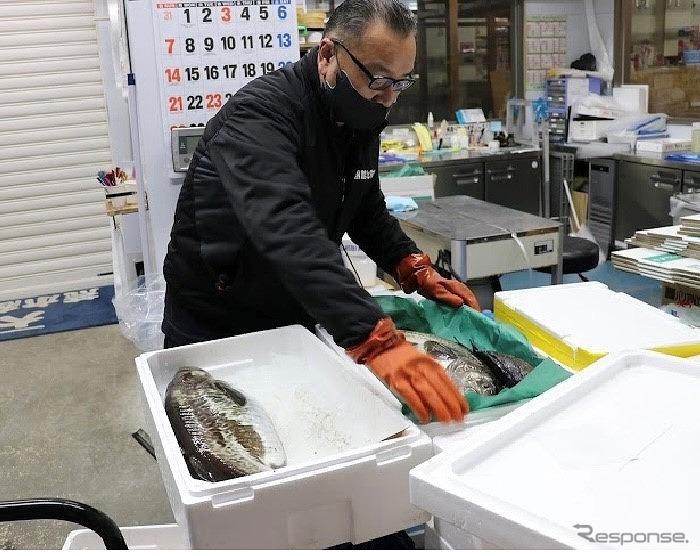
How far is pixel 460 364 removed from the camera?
4.85ft

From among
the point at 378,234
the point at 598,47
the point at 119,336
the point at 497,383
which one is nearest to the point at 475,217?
the point at 378,234

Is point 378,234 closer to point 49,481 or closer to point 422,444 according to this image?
point 422,444

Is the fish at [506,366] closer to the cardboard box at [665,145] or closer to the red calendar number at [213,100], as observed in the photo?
the red calendar number at [213,100]

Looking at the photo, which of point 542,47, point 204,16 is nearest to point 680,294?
point 204,16

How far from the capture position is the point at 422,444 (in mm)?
1108

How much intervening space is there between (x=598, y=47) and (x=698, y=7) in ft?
3.53

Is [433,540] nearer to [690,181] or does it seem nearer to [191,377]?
[191,377]

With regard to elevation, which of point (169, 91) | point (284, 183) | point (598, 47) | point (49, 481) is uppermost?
point (598, 47)

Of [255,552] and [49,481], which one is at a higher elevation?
[255,552]

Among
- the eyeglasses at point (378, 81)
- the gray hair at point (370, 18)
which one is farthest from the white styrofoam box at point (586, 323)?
the gray hair at point (370, 18)

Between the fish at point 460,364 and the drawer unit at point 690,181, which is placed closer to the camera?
the fish at point 460,364

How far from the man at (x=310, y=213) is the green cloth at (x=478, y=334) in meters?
0.05

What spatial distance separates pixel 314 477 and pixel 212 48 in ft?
6.58

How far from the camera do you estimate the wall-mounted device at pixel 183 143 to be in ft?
8.62
